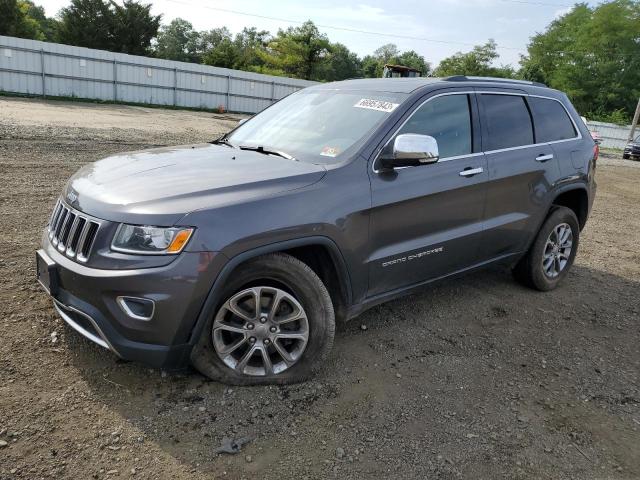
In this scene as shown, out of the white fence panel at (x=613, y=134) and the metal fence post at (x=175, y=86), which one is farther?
the white fence panel at (x=613, y=134)

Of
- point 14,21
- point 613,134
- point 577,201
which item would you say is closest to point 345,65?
point 613,134

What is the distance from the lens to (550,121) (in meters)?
4.89

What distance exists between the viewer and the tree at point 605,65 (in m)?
57.0

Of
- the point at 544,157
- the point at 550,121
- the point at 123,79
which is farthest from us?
the point at 123,79

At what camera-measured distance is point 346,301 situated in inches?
131

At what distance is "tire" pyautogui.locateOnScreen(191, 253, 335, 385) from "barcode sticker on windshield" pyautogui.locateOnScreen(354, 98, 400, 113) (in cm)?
128

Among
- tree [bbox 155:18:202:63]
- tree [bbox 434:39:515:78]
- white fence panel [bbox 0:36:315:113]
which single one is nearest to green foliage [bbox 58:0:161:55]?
white fence panel [bbox 0:36:315:113]

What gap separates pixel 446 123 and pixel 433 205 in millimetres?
671

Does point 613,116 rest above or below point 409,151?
above

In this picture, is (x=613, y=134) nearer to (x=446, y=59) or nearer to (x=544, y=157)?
(x=446, y=59)

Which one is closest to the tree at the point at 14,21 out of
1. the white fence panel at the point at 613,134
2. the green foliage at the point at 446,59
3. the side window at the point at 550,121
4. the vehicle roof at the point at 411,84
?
the green foliage at the point at 446,59

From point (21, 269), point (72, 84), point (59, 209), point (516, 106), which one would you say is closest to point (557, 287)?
point (516, 106)

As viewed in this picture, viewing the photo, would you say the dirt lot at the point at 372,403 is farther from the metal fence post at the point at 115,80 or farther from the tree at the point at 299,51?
the tree at the point at 299,51

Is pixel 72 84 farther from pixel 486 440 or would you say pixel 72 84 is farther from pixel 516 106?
pixel 486 440
